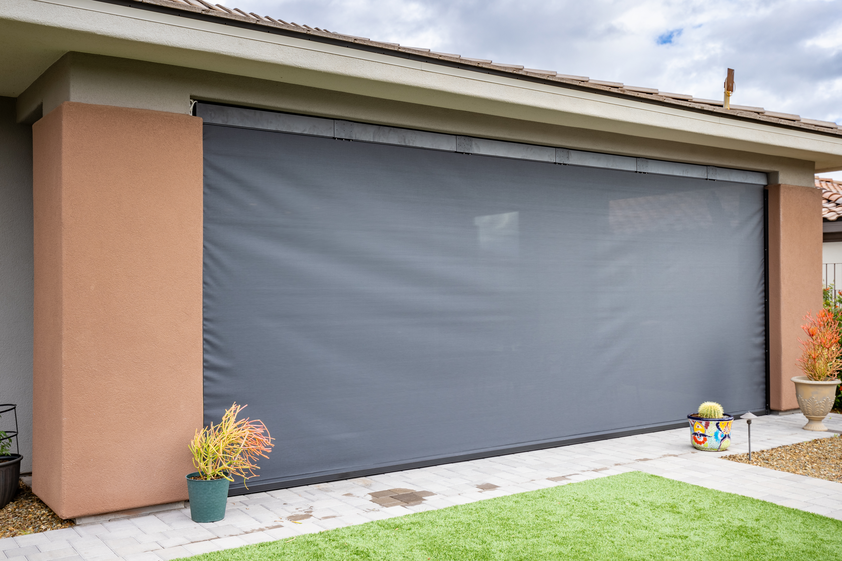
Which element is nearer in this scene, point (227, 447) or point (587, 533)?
point (587, 533)

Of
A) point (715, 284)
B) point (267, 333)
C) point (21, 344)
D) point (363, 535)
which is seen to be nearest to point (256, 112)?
point (267, 333)

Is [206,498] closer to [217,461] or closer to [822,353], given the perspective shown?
[217,461]

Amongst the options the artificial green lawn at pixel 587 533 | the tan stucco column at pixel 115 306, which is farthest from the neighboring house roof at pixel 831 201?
the tan stucco column at pixel 115 306

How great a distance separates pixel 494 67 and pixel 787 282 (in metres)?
5.34

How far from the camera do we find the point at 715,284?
8.16 metres

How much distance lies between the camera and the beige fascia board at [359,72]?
406 cm

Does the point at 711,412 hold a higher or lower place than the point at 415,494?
higher

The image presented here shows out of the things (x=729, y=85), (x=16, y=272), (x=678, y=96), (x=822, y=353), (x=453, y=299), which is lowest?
(x=822, y=353)

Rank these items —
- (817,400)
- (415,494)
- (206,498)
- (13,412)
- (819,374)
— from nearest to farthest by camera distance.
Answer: (206,498), (415,494), (13,412), (817,400), (819,374)

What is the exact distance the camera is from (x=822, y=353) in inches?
306

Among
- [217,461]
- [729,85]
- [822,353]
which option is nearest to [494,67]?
[217,461]

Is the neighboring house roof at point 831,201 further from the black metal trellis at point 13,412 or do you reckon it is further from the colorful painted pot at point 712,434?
the black metal trellis at point 13,412

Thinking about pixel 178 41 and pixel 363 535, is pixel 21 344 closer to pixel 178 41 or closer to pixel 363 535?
pixel 178 41

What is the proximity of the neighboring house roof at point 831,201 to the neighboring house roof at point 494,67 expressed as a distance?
303 centimetres
